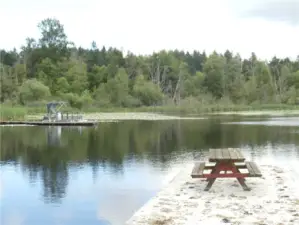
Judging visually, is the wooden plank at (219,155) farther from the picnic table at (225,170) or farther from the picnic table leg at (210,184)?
the picnic table leg at (210,184)

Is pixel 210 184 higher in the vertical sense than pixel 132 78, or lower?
lower

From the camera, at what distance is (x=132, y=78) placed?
8950cm

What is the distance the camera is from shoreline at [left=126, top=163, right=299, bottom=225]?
8.38 m

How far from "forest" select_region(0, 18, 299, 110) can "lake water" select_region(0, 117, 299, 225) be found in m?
45.0

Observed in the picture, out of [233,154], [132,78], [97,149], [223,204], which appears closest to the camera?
[223,204]

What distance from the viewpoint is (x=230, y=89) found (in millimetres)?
90125

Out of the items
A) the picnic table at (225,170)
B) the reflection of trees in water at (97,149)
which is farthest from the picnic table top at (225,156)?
the reflection of trees in water at (97,149)

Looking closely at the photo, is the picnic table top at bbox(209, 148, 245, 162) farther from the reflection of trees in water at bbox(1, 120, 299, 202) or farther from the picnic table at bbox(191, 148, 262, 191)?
the reflection of trees in water at bbox(1, 120, 299, 202)

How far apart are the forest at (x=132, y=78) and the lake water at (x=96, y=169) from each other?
45.0 meters

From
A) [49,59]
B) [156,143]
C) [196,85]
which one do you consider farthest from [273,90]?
[156,143]

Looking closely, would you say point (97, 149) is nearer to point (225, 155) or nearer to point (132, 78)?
point (225, 155)

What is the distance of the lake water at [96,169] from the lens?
33.3ft

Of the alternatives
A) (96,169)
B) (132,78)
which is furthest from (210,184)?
(132,78)

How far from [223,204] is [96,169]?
6.92 meters
